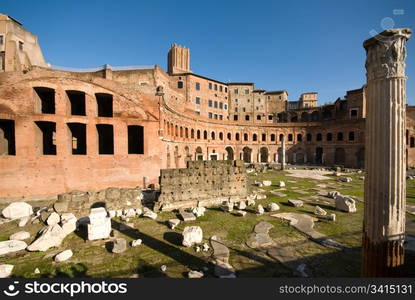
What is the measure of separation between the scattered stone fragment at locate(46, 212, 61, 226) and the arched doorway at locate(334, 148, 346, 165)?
Result: 41895 millimetres

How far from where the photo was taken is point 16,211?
8.84 m

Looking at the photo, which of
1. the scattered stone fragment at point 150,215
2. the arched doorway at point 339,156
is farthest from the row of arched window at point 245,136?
the scattered stone fragment at point 150,215

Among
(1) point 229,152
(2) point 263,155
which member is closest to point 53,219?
(1) point 229,152

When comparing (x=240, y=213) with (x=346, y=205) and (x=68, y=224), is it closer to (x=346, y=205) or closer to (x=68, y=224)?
(x=346, y=205)

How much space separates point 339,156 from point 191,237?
3910cm

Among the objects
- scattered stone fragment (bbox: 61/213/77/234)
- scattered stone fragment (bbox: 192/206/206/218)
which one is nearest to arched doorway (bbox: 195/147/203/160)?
scattered stone fragment (bbox: 192/206/206/218)

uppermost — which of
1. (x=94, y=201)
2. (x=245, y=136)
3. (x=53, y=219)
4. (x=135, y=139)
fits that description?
(x=245, y=136)

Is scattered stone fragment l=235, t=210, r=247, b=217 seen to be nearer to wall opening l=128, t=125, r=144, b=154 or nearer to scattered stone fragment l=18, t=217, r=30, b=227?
scattered stone fragment l=18, t=217, r=30, b=227

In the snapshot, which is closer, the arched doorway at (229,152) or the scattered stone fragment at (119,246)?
the scattered stone fragment at (119,246)

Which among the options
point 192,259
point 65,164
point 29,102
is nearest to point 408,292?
point 192,259

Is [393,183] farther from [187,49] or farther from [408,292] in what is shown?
[187,49]

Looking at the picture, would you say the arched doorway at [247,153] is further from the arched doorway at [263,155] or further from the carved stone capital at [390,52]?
the carved stone capital at [390,52]

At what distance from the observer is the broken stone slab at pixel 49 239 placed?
6.02 meters

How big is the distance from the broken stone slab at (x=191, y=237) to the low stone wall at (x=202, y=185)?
3856 mm
